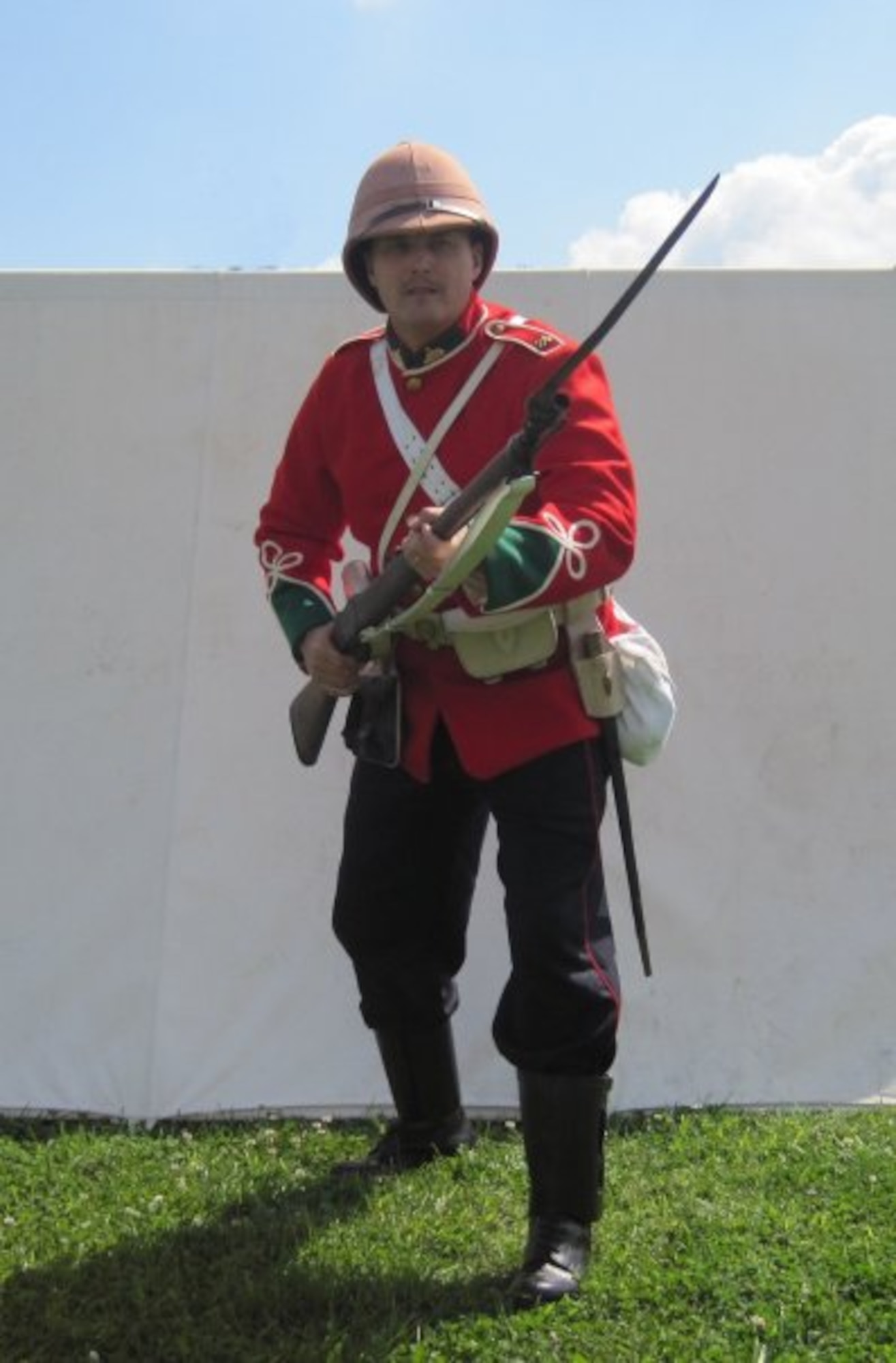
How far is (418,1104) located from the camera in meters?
3.16

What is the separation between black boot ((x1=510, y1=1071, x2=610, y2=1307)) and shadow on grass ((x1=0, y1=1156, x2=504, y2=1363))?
0.39 feet

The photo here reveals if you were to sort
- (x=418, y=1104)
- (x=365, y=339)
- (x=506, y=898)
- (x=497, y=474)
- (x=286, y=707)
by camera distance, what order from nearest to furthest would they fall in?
(x=497, y=474), (x=506, y=898), (x=365, y=339), (x=418, y=1104), (x=286, y=707)

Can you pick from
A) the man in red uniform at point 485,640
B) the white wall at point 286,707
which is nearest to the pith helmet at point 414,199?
the man in red uniform at point 485,640

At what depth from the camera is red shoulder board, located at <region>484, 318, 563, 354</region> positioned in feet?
8.70

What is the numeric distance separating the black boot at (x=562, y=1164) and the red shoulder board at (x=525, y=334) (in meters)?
1.20

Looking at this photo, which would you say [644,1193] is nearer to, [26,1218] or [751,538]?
[26,1218]

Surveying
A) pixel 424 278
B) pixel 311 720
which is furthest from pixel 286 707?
pixel 424 278

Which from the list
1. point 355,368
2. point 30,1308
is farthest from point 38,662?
point 30,1308

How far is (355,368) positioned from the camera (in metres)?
2.87

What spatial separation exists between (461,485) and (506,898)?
69cm

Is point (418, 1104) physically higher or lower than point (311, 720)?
lower

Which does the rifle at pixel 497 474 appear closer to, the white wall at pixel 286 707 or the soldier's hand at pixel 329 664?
the soldier's hand at pixel 329 664

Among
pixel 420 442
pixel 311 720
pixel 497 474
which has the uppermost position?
pixel 420 442

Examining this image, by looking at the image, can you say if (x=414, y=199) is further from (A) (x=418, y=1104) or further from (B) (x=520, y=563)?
(A) (x=418, y=1104)
